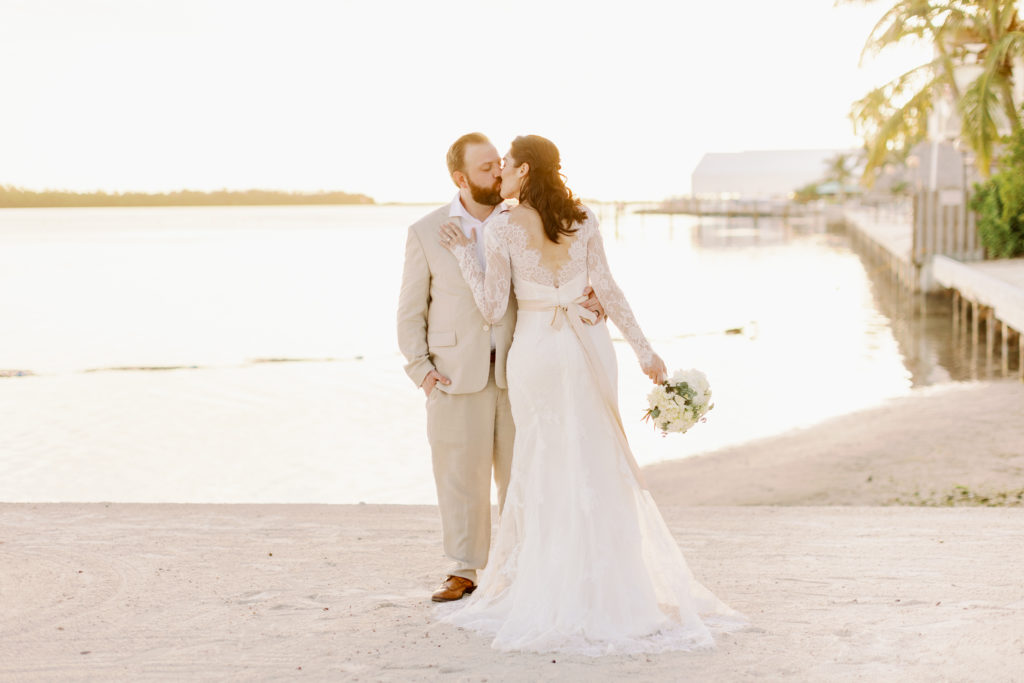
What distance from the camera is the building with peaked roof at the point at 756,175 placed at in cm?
12538

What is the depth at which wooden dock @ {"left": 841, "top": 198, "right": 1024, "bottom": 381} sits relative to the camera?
55.4ft

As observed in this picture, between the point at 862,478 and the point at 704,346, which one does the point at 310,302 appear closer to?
the point at 704,346

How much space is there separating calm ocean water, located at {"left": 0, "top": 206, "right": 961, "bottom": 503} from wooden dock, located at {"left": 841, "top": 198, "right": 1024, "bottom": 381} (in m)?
0.90

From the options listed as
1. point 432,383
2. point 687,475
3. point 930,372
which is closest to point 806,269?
point 930,372

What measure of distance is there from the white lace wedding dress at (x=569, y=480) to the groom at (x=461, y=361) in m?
0.18

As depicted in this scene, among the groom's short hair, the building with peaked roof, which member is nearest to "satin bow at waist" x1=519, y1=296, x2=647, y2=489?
the groom's short hair

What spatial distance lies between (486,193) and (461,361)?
0.70m

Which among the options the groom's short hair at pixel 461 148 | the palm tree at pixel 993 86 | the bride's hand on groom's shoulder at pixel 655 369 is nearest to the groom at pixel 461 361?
the groom's short hair at pixel 461 148

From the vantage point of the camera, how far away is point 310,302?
36156 millimetres

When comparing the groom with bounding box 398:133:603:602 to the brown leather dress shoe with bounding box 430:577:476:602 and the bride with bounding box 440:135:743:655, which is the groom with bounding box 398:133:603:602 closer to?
the brown leather dress shoe with bounding box 430:577:476:602

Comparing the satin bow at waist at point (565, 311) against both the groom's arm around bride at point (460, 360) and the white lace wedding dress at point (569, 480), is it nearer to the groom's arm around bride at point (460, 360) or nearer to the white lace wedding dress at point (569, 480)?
the white lace wedding dress at point (569, 480)

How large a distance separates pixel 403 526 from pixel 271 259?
5826cm

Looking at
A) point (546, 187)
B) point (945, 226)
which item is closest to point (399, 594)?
point (546, 187)

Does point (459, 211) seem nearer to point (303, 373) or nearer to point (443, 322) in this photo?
point (443, 322)
